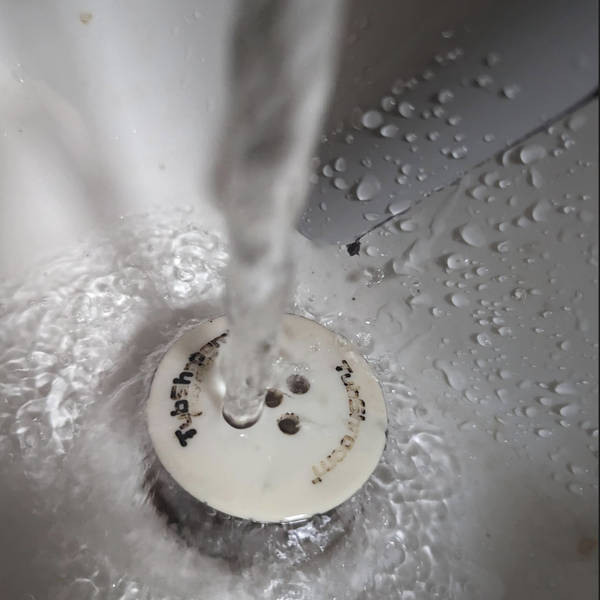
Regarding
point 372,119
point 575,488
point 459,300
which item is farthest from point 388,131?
point 575,488

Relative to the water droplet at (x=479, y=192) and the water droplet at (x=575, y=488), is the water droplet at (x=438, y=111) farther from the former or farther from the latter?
the water droplet at (x=575, y=488)

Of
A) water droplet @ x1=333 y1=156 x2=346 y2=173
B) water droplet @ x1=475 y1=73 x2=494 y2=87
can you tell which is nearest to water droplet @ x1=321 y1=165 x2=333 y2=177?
→ water droplet @ x1=333 y1=156 x2=346 y2=173

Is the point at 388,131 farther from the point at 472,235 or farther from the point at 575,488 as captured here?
the point at 575,488

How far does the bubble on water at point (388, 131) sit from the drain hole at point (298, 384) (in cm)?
16

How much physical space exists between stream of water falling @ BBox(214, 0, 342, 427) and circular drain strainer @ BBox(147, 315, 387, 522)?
0.05 feet

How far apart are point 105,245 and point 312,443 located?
23cm

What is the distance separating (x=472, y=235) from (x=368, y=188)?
76 millimetres

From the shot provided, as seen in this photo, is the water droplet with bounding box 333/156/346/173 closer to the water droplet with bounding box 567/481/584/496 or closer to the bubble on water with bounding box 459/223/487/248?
the bubble on water with bounding box 459/223/487/248

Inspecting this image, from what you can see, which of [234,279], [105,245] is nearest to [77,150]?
[105,245]

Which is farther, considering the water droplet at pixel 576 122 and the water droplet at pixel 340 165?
the water droplet at pixel 340 165

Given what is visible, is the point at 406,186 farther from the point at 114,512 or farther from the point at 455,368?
the point at 114,512

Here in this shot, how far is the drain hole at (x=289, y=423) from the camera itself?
1.10ft

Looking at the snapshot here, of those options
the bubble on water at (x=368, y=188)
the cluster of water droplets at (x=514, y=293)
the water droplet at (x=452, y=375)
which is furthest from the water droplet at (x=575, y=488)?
the bubble on water at (x=368, y=188)

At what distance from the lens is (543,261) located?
0.32m
